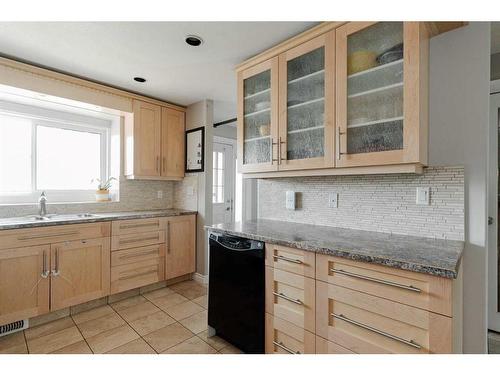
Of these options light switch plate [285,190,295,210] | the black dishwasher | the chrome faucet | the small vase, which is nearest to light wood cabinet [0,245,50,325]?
the chrome faucet

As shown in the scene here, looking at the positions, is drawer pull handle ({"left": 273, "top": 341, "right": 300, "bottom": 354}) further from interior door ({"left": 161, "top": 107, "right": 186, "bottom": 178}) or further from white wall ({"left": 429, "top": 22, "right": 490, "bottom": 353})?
interior door ({"left": 161, "top": 107, "right": 186, "bottom": 178})

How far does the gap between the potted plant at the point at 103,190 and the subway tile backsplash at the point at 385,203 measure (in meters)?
2.15

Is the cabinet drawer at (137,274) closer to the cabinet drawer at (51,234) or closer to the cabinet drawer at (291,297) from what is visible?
the cabinet drawer at (51,234)

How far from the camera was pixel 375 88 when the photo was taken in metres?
1.57

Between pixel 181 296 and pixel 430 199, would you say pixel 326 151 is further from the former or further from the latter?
pixel 181 296

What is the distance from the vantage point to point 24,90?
233 centimetres

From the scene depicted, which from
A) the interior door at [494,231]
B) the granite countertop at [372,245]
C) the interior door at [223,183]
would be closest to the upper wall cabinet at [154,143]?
the interior door at [223,183]

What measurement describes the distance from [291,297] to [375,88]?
53.6 inches

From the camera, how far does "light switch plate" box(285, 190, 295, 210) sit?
2.29m

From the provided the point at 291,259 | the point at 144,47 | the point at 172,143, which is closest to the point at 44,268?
the point at 172,143

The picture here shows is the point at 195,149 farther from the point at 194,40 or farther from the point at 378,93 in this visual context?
the point at 378,93

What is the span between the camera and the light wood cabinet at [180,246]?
3.15m

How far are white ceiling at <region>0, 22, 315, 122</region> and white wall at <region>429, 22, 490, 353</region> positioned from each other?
36.4 inches

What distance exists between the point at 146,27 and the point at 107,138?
1992 mm
